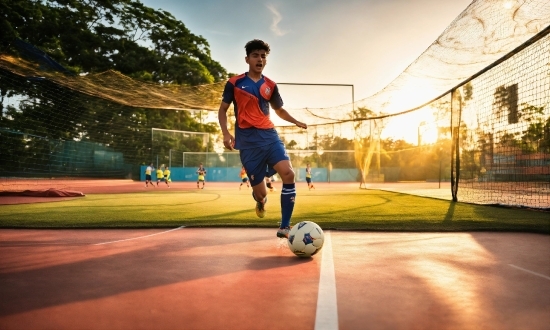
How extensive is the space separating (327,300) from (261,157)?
247cm

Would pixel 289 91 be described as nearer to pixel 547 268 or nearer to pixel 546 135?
pixel 546 135

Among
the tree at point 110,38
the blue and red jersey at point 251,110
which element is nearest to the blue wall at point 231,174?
the tree at point 110,38

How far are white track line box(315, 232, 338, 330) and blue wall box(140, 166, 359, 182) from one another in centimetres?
3156

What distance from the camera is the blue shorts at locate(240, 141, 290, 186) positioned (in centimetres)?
452

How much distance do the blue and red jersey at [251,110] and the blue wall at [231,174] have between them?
30110mm

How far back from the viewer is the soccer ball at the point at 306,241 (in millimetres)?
3600

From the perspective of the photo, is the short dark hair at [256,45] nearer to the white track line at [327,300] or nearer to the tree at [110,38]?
the white track line at [327,300]

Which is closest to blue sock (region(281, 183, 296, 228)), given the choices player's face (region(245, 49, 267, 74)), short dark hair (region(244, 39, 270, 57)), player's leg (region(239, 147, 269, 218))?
player's leg (region(239, 147, 269, 218))

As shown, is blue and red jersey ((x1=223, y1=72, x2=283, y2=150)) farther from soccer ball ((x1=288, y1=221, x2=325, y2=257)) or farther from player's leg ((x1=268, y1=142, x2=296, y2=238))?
soccer ball ((x1=288, y1=221, x2=325, y2=257))

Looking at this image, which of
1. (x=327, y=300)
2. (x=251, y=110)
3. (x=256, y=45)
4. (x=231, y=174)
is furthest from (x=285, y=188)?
(x=231, y=174)

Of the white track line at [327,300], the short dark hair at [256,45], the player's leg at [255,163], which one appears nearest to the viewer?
the white track line at [327,300]

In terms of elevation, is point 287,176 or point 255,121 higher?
point 255,121

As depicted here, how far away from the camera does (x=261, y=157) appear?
Result: 4.55 meters

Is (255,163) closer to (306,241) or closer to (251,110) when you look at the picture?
(251,110)
